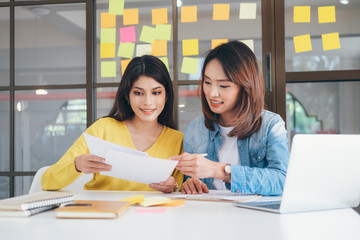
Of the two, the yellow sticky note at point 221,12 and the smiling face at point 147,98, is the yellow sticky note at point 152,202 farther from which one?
the yellow sticky note at point 221,12

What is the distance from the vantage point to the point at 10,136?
2.61 metres

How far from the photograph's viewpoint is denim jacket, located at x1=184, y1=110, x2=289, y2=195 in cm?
142

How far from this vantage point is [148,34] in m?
2.46

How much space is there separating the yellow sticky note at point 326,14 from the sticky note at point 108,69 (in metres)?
1.29

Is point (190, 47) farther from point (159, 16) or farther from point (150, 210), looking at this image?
point (150, 210)

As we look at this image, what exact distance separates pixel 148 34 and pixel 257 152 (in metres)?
1.14

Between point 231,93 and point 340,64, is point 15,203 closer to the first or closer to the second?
point 231,93

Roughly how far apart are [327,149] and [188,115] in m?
1.44

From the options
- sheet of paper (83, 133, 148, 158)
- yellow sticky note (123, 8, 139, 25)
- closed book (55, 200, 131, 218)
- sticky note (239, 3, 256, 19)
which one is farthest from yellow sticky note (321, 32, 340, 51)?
closed book (55, 200, 131, 218)

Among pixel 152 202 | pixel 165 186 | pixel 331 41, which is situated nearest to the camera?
pixel 152 202

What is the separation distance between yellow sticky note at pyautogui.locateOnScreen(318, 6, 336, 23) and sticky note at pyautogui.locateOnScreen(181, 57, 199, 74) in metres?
0.78

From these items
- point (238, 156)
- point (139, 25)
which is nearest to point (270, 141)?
point (238, 156)

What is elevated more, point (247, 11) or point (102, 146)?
point (247, 11)

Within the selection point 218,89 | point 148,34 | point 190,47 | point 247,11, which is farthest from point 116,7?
point 218,89
